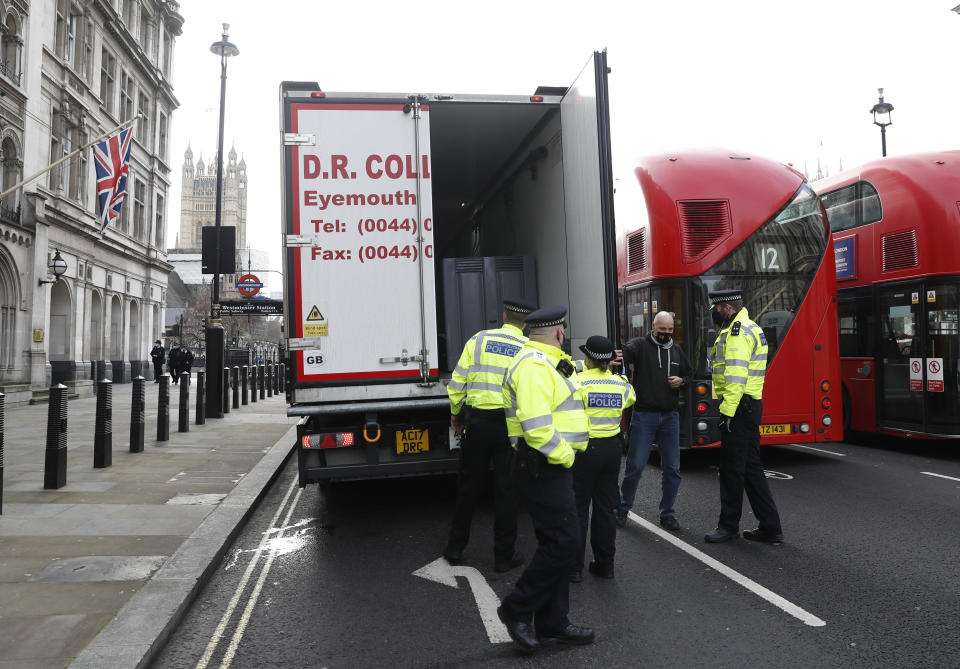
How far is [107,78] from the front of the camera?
2797 cm

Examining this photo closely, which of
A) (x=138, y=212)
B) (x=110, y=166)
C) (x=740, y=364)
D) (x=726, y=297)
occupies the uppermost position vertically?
(x=138, y=212)

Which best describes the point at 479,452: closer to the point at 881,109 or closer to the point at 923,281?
the point at 923,281

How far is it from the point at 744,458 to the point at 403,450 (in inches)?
105

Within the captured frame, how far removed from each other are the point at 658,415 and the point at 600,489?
4.98 ft

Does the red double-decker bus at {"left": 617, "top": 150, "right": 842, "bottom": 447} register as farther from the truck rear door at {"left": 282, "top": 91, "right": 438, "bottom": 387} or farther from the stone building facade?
the stone building facade

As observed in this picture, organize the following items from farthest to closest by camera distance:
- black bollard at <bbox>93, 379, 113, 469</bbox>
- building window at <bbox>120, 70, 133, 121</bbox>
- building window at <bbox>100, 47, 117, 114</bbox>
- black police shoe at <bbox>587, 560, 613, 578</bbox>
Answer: building window at <bbox>120, 70, 133, 121</bbox> → building window at <bbox>100, 47, 117, 114</bbox> → black bollard at <bbox>93, 379, 113, 469</bbox> → black police shoe at <bbox>587, 560, 613, 578</bbox>

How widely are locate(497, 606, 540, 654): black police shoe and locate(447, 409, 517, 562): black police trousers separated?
46.7 inches

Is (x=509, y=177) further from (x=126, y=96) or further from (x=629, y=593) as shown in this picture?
(x=126, y=96)

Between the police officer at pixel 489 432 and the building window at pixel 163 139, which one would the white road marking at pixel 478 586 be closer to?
the police officer at pixel 489 432

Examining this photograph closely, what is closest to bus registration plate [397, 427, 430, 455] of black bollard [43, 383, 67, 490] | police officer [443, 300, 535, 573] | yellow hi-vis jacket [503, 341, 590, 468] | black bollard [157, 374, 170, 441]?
police officer [443, 300, 535, 573]

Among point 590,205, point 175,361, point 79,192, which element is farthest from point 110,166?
point 590,205

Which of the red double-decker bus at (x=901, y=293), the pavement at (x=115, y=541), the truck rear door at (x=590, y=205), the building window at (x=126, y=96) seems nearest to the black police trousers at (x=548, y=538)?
the pavement at (x=115, y=541)

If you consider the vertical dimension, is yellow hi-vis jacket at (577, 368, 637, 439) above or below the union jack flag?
below

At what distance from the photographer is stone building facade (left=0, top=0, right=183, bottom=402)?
20.1 meters
